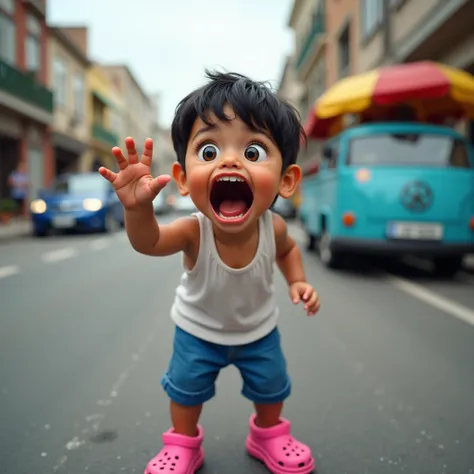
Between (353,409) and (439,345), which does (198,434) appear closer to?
(353,409)

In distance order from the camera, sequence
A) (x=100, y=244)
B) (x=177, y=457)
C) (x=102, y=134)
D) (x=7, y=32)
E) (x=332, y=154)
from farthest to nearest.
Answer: (x=102, y=134), (x=7, y=32), (x=100, y=244), (x=332, y=154), (x=177, y=457)

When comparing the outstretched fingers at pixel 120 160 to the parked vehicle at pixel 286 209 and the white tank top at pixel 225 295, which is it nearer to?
the white tank top at pixel 225 295

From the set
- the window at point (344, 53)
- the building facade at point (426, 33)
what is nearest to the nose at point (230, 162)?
the building facade at point (426, 33)

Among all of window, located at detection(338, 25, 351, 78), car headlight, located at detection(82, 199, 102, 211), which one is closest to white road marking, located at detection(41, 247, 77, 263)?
car headlight, located at detection(82, 199, 102, 211)

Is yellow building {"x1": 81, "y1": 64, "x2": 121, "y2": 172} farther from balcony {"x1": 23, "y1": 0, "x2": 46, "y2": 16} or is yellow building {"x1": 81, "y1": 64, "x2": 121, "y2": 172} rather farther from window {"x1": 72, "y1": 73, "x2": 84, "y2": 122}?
balcony {"x1": 23, "y1": 0, "x2": 46, "y2": 16}

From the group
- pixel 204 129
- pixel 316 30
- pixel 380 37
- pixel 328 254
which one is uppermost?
→ pixel 316 30

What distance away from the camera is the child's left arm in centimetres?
182

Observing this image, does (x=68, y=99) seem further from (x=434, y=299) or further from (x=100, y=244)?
(x=434, y=299)

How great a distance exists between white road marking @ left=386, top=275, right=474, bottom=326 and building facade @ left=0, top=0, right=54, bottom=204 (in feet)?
50.2

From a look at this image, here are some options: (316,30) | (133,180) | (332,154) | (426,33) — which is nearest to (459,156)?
(332,154)

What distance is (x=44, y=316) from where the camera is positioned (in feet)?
14.1

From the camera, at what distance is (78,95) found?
28.1m

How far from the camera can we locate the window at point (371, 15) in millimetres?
14523

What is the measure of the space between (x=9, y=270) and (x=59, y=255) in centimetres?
192
